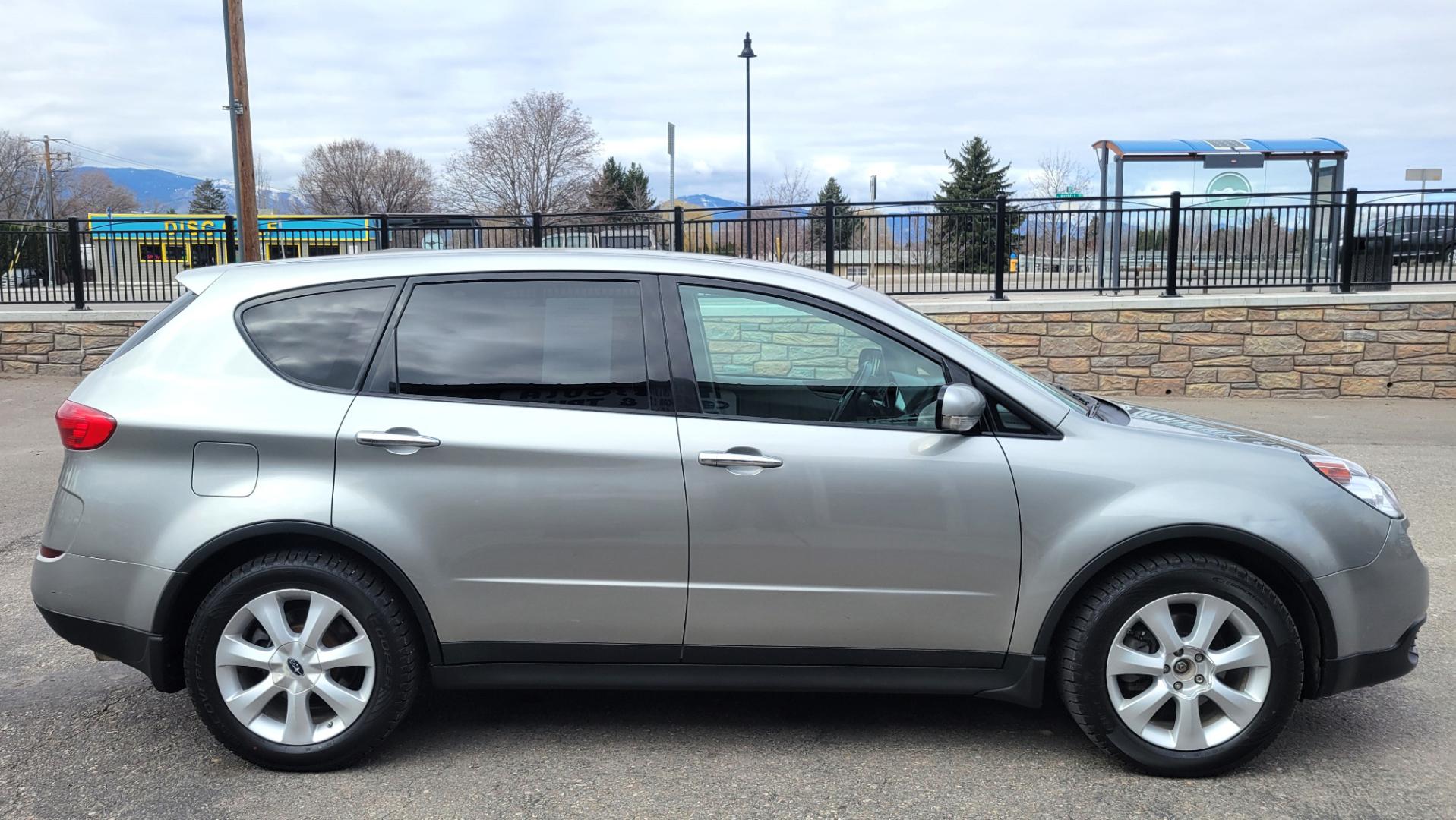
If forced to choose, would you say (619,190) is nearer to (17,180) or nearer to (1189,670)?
(17,180)

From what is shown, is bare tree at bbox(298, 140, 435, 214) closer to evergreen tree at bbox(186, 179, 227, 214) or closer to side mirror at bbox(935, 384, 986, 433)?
evergreen tree at bbox(186, 179, 227, 214)

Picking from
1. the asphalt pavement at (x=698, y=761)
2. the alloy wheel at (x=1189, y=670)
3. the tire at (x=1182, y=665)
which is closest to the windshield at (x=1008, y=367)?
the tire at (x=1182, y=665)

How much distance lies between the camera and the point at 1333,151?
17.2 meters

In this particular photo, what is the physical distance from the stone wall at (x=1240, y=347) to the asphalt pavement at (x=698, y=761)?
25.9ft

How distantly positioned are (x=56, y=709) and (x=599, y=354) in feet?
8.03

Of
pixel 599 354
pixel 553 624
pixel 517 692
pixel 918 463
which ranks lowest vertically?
pixel 517 692

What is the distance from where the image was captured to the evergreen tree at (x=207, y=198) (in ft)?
329

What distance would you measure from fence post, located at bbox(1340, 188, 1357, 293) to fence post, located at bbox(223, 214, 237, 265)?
13.2 metres

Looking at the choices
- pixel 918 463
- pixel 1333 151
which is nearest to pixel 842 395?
pixel 918 463

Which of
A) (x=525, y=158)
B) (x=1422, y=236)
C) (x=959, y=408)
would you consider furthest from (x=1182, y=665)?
(x=525, y=158)

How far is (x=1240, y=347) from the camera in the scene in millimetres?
12125

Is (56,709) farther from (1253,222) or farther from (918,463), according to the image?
(1253,222)

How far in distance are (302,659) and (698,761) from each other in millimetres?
1303

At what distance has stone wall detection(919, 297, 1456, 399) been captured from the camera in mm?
11992
